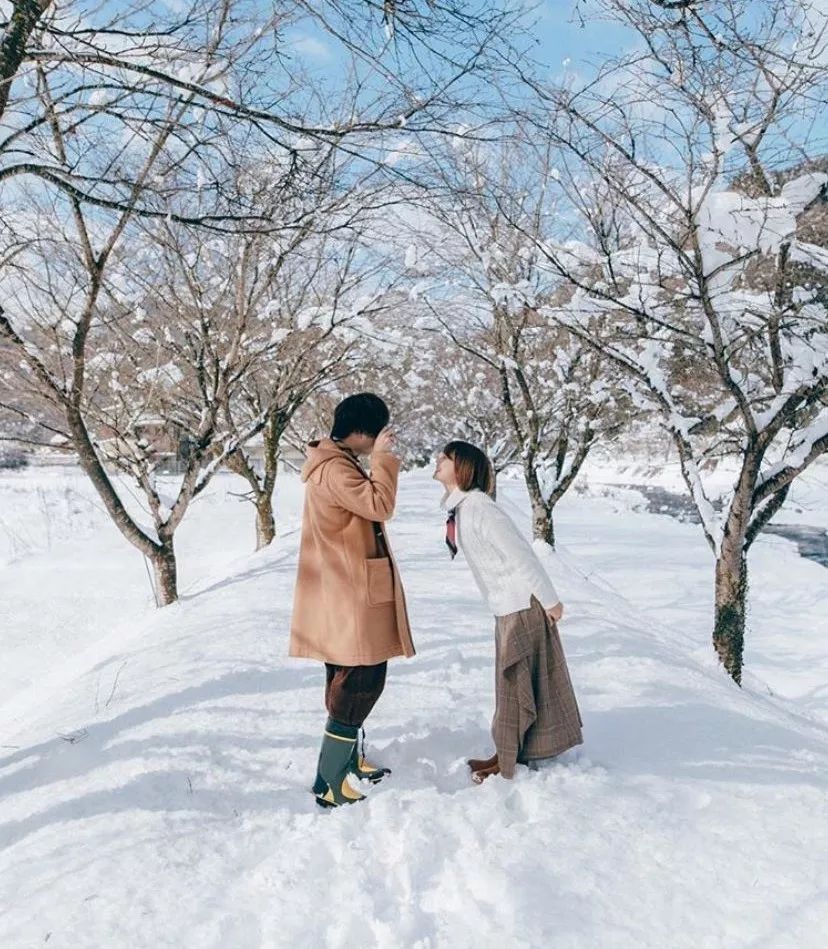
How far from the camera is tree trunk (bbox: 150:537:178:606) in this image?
26.9ft

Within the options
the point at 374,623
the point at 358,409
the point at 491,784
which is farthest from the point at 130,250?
the point at 491,784

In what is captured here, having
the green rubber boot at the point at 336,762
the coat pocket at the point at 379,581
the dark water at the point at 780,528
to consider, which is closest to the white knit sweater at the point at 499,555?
the coat pocket at the point at 379,581

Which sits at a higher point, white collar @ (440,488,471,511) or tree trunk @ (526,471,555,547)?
white collar @ (440,488,471,511)

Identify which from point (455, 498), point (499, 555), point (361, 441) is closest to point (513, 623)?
point (499, 555)

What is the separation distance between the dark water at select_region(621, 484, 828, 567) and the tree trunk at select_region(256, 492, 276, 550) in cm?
1440

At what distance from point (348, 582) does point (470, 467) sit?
2.60 feet

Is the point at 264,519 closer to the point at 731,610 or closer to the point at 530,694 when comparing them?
the point at 731,610

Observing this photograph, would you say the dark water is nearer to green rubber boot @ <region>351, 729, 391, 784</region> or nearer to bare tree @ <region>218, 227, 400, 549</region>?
bare tree @ <region>218, 227, 400, 549</region>

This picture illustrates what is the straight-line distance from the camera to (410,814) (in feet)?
8.94

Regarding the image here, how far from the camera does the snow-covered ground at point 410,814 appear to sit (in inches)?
83.5

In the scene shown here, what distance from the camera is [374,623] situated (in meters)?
2.83

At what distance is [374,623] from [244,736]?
4.49 feet

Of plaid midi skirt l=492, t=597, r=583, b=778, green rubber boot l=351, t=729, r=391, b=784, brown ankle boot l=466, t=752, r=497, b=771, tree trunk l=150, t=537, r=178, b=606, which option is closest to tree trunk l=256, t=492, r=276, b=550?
tree trunk l=150, t=537, r=178, b=606

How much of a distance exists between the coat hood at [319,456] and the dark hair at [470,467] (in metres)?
0.51
